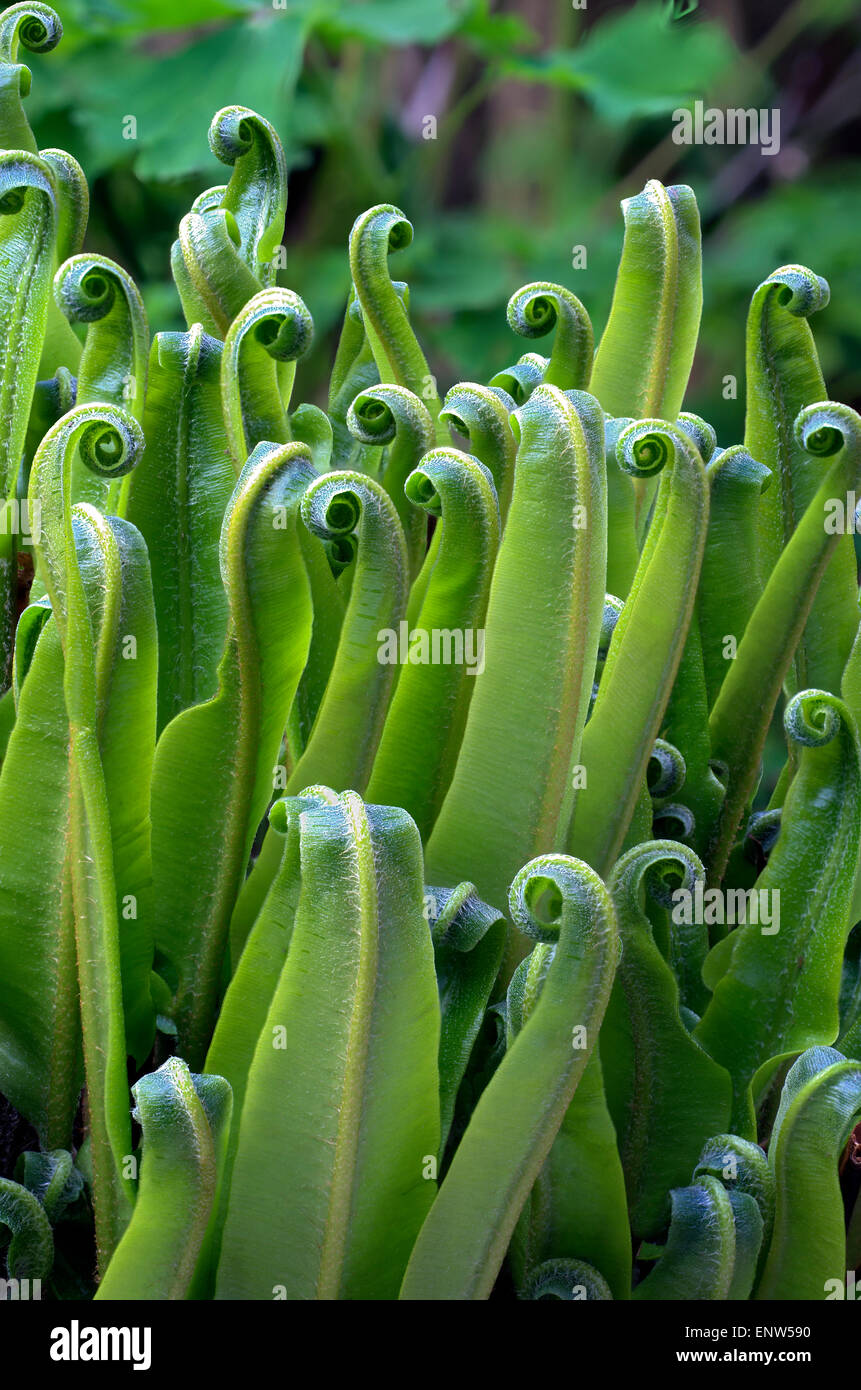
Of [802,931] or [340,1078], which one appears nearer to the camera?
[340,1078]

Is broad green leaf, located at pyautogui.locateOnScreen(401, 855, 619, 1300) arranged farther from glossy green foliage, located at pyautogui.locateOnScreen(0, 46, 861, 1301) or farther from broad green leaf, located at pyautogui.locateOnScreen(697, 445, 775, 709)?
broad green leaf, located at pyautogui.locateOnScreen(697, 445, 775, 709)

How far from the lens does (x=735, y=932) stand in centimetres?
54

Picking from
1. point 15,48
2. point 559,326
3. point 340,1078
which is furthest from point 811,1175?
point 15,48

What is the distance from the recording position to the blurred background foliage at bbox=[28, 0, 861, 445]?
206 centimetres

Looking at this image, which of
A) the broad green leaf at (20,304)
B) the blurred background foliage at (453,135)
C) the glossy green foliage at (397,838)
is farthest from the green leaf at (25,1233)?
the blurred background foliage at (453,135)

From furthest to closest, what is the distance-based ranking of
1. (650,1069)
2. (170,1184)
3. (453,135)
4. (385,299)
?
(453,135) < (385,299) < (650,1069) < (170,1184)

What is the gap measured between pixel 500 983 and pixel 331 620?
166 millimetres

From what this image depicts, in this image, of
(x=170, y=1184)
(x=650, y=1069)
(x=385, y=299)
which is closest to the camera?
(x=170, y=1184)

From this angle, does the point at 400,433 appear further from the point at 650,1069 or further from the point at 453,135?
the point at 453,135

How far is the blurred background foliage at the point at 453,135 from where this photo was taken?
2064 millimetres

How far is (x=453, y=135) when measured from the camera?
274cm

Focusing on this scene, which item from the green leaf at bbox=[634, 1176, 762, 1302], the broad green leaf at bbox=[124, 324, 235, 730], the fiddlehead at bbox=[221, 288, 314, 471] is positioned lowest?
the green leaf at bbox=[634, 1176, 762, 1302]

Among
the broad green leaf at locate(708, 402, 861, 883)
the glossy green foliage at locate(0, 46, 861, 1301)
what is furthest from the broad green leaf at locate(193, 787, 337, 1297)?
the broad green leaf at locate(708, 402, 861, 883)

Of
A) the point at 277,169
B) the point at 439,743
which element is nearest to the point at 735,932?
the point at 439,743
